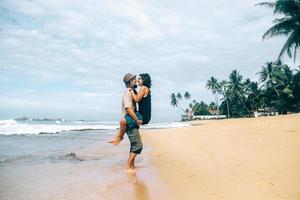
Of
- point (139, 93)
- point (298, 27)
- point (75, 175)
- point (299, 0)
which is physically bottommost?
point (75, 175)

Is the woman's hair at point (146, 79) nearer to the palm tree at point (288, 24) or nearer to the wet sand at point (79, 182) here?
the wet sand at point (79, 182)

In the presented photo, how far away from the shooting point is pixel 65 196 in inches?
150

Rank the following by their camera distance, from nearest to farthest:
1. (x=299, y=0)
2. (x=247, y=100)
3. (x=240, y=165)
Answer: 1. (x=240, y=165)
2. (x=299, y=0)
3. (x=247, y=100)

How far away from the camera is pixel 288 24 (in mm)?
25750

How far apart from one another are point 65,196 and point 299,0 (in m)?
26.2

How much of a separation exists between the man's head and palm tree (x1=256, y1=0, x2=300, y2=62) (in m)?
22.6

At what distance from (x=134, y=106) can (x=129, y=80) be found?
0.47 metres

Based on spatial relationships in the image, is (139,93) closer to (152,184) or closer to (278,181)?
(152,184)

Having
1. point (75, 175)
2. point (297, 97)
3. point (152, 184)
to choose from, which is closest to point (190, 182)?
point (152, 184)

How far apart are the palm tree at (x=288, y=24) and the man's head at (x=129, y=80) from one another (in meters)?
22.6

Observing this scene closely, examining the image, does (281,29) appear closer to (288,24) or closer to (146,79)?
(288,24)

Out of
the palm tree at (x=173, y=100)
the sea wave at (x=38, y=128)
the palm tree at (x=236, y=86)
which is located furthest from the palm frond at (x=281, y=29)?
the palm tree at (x=173, y=100)

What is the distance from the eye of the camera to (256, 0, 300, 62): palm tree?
2495cm

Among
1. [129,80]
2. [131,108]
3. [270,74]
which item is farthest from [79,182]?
[270,74]
